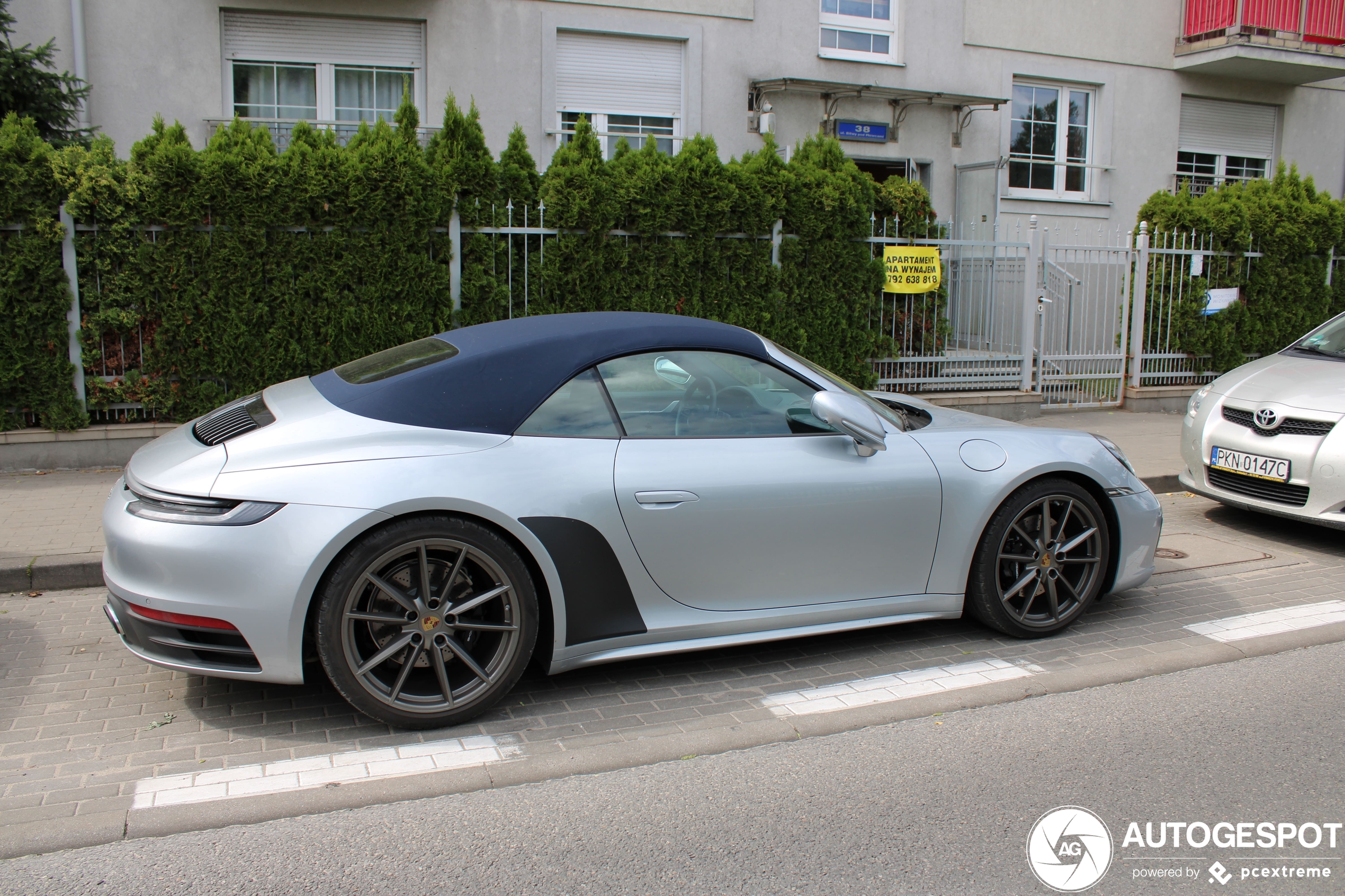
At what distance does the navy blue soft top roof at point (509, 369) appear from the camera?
3.81 m

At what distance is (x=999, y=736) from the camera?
3.72 meters

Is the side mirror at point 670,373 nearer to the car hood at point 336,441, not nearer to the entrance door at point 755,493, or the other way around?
the entrance door at point 755,493

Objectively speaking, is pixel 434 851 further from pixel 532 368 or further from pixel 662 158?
pixel 662 158

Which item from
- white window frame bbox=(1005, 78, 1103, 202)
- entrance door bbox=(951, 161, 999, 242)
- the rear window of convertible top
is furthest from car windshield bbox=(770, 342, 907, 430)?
white window frame bbox=(1005, 78, 1103, 202)

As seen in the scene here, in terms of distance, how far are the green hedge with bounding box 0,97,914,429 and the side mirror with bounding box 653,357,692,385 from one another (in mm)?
4848

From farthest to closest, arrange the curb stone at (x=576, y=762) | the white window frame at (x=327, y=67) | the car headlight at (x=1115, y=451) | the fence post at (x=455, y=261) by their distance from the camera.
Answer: the white window frame at (x=327, y=67)
the fence post at (x=455, y=261)
the car headlight at (x=1115, y=451)
the curb stone at (x=576, y=762)

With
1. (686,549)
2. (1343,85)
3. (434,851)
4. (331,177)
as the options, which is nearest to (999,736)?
(686,549)

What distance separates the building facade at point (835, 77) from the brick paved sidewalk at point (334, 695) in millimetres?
8132

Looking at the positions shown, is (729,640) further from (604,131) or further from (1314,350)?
(604,131)

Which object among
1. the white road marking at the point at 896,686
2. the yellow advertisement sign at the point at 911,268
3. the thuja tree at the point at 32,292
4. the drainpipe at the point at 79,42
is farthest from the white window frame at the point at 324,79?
the white road marking at the point at 896,686

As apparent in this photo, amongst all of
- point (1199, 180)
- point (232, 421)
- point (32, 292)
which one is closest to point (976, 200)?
point (1199, 180)

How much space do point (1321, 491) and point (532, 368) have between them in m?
4.94

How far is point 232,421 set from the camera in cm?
400

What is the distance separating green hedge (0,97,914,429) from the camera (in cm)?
777
